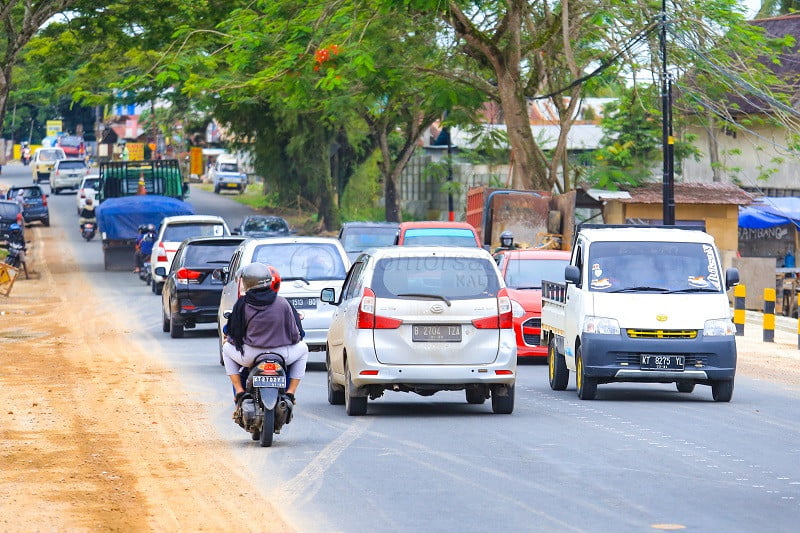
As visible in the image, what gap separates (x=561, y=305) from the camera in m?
17.9

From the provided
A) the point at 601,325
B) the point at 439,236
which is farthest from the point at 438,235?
the point at 601,325

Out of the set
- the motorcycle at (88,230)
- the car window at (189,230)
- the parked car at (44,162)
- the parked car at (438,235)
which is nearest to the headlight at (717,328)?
the parked car at (438,235)

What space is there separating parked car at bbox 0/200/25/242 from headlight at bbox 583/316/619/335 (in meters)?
31.6

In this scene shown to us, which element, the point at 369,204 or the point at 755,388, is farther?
the point at 369,204

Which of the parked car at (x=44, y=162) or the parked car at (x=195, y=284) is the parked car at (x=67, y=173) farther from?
the parked car at (x=195, y=284)

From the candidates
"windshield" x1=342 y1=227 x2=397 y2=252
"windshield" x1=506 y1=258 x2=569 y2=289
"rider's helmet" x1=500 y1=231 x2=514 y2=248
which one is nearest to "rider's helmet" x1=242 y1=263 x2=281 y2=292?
"windshield" x1=506 y1=258 x2=569 y2=289

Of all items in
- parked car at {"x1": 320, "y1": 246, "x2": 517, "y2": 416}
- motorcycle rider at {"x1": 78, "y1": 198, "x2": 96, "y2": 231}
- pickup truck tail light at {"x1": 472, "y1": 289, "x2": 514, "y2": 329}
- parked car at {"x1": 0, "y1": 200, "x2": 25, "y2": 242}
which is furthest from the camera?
motorcycle rider at {"x1": 78, "y1": 198, "x2": 96, "y2": 231}

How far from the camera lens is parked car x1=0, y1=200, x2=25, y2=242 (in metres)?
45.3

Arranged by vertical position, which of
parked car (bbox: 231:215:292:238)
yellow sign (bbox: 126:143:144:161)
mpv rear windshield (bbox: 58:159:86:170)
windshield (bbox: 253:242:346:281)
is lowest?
parked car (bbox: 231:215:292:238)

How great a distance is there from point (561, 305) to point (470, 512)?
345 inches

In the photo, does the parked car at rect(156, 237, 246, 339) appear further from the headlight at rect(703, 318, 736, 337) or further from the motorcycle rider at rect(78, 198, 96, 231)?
the motorcycle rider at rect(78, 198, 96, 231)

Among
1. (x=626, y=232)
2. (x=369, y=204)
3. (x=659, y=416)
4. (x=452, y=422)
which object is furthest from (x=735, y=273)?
(x=369, y=204)

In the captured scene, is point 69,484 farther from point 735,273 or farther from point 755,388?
point 755,388

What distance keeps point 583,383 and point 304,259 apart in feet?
17.6
